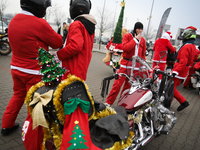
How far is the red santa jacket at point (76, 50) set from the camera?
6.98ft

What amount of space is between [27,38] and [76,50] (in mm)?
633

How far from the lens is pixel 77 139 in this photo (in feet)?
4.10

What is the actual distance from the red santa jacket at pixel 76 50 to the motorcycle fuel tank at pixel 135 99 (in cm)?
76

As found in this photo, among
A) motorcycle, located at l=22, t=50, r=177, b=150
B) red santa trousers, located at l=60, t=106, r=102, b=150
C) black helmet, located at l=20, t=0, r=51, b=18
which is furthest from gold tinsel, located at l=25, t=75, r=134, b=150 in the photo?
black helmet, located at l=20, t=0, r=51, b=18

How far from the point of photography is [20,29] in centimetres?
195

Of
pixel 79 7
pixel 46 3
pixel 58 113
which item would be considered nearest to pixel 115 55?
pixel 79 7

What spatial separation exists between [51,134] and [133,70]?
1.80 metres

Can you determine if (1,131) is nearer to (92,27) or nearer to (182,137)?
(92,27)

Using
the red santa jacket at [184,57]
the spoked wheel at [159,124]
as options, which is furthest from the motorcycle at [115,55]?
the spoked wheel at [159,124]

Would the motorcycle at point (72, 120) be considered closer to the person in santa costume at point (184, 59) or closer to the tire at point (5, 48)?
the person in santa costume at point (184, 59)

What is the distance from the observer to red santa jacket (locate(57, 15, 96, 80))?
6.98ft

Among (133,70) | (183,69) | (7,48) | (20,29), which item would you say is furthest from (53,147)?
(7,48)

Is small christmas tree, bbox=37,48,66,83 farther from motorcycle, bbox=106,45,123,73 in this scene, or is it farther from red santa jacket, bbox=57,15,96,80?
motorcycle, bbox=106,45,123,73

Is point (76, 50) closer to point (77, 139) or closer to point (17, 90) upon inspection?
point (17, 90)
